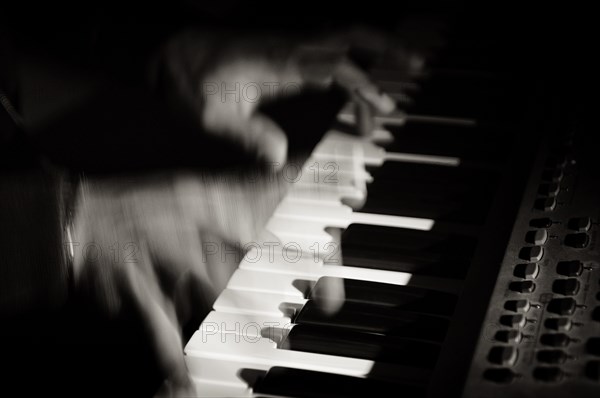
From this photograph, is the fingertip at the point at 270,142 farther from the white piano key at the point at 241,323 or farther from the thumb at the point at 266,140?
the white piano key at the point at 241,323

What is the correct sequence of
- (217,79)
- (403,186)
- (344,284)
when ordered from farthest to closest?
1. (217,79)
2. (403,186)
3. (344,284)

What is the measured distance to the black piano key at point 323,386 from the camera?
2.73 feet

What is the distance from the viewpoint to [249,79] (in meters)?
1.49

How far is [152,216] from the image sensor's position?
1118 mm

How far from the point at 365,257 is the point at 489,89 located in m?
0.60

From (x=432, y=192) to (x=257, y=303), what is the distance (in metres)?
0.37

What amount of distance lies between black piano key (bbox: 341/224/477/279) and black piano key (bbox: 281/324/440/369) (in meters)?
0.14

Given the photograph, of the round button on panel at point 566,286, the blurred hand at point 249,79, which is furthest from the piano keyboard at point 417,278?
the blurred hand at point 249,79

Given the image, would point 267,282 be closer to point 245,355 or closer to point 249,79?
point 245,355

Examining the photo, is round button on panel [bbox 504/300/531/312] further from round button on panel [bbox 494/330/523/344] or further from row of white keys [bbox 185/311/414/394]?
row of white keys [bbox 185/311/414/394]

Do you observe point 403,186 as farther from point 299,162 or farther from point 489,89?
point 489,89

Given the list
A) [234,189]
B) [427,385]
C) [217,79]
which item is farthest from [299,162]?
[427,385]

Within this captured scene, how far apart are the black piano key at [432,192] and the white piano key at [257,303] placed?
0.24m

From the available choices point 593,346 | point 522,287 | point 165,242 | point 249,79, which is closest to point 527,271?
point 522,287
